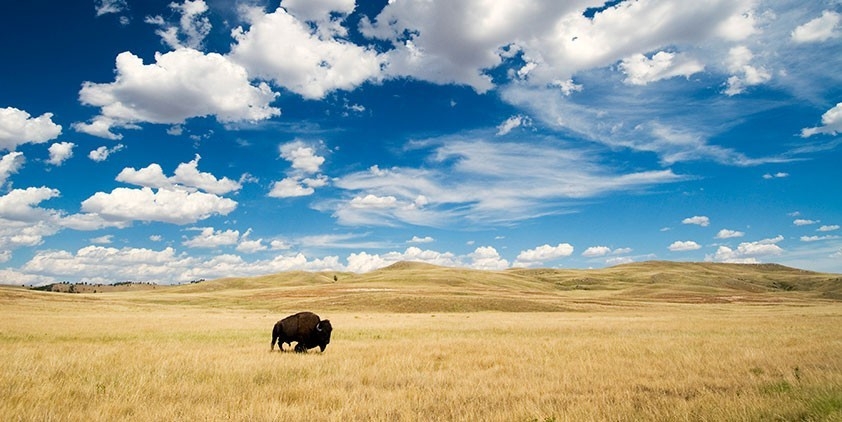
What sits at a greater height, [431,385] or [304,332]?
[304,332]

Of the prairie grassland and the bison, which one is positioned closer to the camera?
the prairie grassland

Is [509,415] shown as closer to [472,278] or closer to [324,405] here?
[324,405]

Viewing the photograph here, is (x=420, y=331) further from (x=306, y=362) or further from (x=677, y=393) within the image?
(x=677, y=393)

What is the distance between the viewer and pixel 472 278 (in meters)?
172

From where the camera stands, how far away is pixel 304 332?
19.4 meters

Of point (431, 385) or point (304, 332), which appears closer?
A: point (431, 385)

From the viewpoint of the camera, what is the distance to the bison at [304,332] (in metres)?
19.1

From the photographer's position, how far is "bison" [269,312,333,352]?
19.1 metres

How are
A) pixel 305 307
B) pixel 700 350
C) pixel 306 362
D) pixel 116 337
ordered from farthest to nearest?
pixel 305 307 < pixel 116 337 < pixel 700 350 < pixel 306 362

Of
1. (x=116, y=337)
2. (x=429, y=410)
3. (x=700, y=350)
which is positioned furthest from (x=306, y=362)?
(x=116, y=337)

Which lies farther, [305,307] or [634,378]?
[305,307]

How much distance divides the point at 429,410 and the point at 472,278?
544 ft

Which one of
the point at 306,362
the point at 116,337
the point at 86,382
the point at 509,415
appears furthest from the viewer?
the point at 116,337

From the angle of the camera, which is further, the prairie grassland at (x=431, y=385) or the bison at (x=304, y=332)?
the bison at (x=304, y=332)
